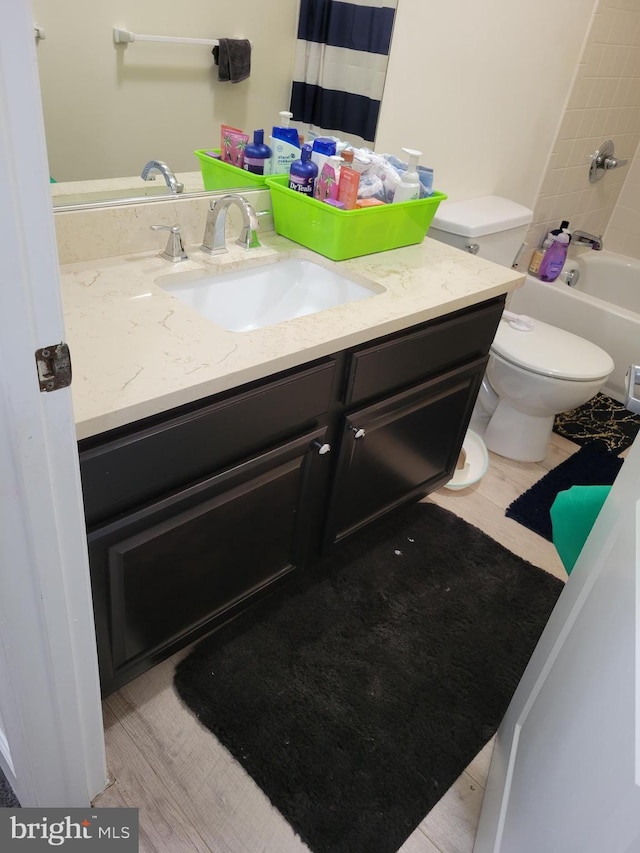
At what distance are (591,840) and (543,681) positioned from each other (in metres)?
0.45

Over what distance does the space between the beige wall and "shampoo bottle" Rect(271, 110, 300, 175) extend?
31 millimetres

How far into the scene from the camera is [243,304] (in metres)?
1.54

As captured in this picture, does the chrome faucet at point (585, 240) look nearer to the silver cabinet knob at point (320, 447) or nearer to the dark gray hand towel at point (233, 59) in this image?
the dark gray hand towel at point (233, 59)

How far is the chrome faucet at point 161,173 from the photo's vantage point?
1437 mm

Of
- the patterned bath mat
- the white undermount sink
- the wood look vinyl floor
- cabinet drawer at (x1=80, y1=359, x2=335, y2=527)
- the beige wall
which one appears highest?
the beige wall

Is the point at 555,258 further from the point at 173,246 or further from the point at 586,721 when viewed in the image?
the point at 586,721

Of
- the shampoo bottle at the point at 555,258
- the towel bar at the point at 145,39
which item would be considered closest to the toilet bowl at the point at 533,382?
the shampoo bottle at the point at 555,258

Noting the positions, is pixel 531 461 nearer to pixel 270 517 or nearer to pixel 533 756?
pixel 270 517

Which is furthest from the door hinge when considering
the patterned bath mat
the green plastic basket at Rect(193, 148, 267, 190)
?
the patterned bath mat

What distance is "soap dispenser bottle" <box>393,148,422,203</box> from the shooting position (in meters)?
1.60

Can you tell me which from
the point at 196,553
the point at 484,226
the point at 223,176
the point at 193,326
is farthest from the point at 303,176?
the point at 196,553

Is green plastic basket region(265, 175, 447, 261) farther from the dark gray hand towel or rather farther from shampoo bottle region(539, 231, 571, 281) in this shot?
shampoo bottle region(539, 231, 571, 281)

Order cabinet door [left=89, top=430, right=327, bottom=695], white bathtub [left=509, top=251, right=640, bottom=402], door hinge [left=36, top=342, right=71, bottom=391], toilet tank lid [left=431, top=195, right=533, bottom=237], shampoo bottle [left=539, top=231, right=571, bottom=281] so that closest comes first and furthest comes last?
1. door hinge [left=36, top=342, right=71, bottom=391]
2. cabinet door [left=89, top=430, right=327, bottom=695]
3. toilet tank lid [left=431, top=195, right=533, bottom=237]
4. white bathtub [left=509, top=251, right=640, bottom=402]
5. shampoo bottle [left=539, top=231, right=571, bottom=281]

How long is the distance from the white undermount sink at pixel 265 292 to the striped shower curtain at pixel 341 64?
0.40 m
